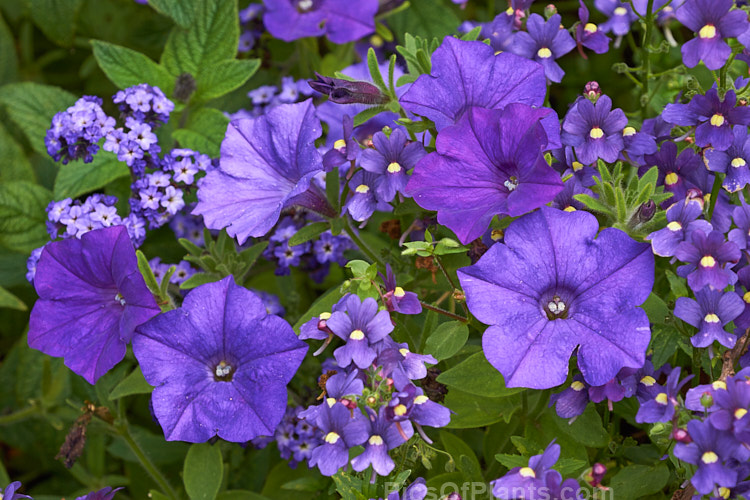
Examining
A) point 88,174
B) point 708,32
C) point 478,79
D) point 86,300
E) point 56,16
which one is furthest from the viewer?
point 56,16

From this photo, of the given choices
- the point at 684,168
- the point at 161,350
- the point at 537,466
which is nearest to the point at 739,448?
the point at 537,466

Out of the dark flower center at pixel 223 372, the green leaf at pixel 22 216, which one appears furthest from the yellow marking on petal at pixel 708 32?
the green leaf at pixel 22 216

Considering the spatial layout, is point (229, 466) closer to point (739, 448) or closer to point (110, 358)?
point (110, 358)

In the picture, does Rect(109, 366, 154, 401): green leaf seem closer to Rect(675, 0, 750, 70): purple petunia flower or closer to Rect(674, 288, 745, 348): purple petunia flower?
Rect(674, 288, 745, 348): purple petunia flower

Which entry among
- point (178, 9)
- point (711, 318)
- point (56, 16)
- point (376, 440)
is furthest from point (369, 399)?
point (56, 16)

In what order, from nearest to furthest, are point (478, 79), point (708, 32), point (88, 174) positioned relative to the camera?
point (708, 32), point (478, 79), point (88, 174)

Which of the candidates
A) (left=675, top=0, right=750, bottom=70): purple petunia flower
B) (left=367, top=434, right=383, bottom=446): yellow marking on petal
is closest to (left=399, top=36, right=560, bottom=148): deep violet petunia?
(left=675, top=0, right=750, bottom=70): purple petunia flower

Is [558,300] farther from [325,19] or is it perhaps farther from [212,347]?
[325,19]
